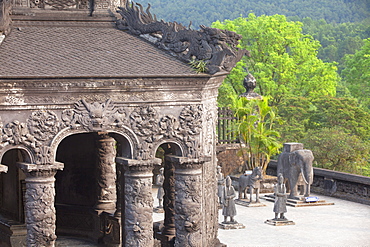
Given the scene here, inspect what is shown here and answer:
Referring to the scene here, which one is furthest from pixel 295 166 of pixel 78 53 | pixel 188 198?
pixel 78 53

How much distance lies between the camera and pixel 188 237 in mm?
14688

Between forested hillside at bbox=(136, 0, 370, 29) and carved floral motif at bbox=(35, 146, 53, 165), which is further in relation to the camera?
forested hillside at bbox=(136, 0, 370, 29)

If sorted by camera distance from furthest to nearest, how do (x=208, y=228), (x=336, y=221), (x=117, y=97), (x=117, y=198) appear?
(x=336, y=221), (x=117, y=198), (x=208, y=228), (x=117, y=97)

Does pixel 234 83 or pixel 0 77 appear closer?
pixel 0 77

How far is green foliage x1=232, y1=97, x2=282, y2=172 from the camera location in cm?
2802

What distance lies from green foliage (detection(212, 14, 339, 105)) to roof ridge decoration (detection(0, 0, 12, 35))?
2908cm

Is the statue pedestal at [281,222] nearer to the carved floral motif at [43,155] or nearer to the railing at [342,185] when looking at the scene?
the railing at [342,185]

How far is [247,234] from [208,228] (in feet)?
19.3

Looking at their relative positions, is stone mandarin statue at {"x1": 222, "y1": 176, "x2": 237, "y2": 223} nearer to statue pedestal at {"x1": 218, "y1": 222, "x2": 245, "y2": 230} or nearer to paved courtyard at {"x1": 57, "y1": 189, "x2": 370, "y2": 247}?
statue pedestal at {"x1": 218, "y1": 222, "x2": 245, "y2": 230}

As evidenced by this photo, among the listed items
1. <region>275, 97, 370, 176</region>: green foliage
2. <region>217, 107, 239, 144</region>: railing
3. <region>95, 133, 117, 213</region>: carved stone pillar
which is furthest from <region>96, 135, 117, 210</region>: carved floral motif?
<region>275, 97, 370, 176</region>: green foliage

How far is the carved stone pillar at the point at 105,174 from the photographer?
60.7ft

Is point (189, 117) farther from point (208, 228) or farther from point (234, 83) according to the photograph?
point (234, 83)

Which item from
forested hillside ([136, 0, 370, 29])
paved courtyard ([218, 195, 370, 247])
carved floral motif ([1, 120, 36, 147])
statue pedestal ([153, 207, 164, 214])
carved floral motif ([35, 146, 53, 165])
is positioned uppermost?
forested hillside ([136, 0, 370, 29])

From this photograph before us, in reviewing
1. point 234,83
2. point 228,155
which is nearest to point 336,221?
point 228,155
